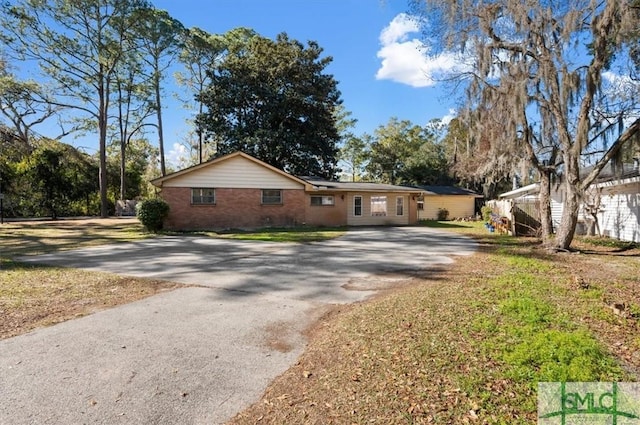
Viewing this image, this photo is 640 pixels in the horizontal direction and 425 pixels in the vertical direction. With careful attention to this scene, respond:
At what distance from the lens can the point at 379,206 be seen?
79.0 feet

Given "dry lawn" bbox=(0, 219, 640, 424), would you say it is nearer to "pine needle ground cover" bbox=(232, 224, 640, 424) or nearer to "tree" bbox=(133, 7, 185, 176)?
"pine needle ground cover" bbox=(232, 224, 640, 424)

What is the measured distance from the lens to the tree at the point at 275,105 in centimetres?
2780

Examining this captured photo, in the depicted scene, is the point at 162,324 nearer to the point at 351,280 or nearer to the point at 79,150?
the point at 351,280

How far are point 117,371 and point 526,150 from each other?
11914mm

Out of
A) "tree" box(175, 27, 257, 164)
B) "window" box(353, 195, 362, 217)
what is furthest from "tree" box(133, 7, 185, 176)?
"window" box(353, 195, 362, 217)

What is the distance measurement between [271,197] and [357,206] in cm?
557

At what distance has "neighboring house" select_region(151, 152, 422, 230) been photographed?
17.6 meters

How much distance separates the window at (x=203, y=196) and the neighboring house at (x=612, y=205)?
13.9 metres

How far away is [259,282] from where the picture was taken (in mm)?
6594

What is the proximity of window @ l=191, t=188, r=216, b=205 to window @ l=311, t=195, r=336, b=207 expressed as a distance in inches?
221

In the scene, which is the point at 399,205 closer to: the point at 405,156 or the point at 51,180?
the point at 405,156

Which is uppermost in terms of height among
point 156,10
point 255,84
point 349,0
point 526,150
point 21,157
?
point 156,10

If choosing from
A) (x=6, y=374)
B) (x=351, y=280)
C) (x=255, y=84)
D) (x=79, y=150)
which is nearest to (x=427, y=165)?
(x=255, y=84)

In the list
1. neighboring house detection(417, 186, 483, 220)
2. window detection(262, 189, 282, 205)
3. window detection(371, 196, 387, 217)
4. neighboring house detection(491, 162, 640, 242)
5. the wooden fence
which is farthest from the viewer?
neighboring house detection(417, 186, 483, 220)
